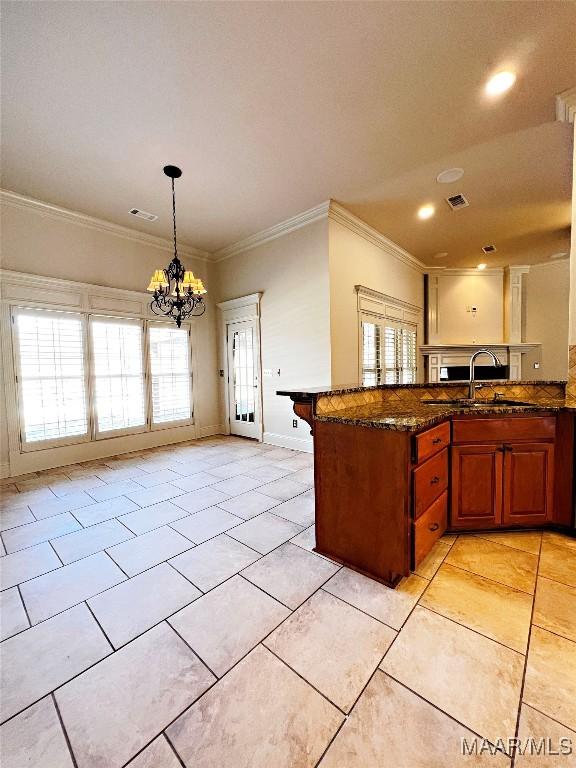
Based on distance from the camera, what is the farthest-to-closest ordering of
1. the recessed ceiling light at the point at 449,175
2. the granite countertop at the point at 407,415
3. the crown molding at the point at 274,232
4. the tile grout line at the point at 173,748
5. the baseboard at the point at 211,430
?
the baseboard at the point at 211,430
the crown molding at the point at 274,232
the recessed ceiling light at the point at 449,175
the granite countertop at the point at 407,415
the tile grout line at the point at 173,748

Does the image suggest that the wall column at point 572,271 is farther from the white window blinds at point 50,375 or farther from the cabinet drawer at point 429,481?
the white window blinds at point 50,375

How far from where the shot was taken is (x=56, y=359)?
4.23 m

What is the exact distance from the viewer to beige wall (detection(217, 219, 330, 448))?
441 centimetres

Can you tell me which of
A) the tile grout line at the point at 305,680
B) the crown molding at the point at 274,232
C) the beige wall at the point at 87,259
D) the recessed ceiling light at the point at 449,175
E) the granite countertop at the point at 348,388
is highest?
the recessed ceiling light at the point at 449,175

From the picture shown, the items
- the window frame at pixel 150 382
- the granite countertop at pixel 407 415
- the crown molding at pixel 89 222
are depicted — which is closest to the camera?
the granite countertop at pixel 407 415

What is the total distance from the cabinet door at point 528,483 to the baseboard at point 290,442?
2515 millimetres

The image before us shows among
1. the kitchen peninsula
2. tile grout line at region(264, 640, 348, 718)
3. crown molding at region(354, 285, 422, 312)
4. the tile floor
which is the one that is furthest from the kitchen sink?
crown molding at region(354, 285, 422, 312)

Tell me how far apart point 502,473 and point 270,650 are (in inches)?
77.0

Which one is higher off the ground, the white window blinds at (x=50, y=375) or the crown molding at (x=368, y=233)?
→ the crown molding at (x=368, y=233)

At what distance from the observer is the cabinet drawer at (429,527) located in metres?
1.86

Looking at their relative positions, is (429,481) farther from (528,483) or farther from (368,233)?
(368,233)

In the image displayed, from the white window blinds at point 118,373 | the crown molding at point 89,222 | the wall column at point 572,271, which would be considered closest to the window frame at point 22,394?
the white window blinds at point 118,373

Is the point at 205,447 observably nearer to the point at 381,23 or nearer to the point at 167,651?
the point at 167,651

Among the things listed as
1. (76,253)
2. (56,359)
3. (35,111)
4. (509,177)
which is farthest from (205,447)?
(509,177)
